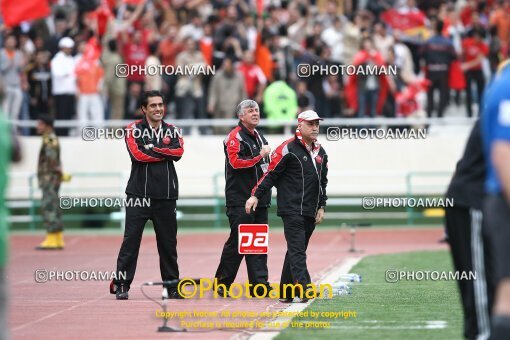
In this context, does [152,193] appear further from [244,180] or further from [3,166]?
[3,166]

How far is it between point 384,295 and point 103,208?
1453 cm

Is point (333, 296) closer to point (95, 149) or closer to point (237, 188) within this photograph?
point (237, 188)

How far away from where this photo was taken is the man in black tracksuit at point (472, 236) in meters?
8.80

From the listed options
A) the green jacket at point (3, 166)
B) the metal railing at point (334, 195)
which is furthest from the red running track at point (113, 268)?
the green jacket at point (3, 166)

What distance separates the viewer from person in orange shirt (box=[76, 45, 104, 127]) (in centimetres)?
2688

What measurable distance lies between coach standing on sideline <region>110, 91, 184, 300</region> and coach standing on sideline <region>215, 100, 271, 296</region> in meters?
0.62

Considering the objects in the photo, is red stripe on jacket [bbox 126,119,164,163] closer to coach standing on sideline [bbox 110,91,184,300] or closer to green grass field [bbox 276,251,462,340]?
coach standing on sideline [bbox 110,91,184,300]

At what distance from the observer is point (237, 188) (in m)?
14.9

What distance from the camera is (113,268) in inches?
759

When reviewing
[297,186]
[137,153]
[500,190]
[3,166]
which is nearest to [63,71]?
[137,153]

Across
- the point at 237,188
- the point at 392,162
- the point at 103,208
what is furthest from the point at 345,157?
the point at 237,188

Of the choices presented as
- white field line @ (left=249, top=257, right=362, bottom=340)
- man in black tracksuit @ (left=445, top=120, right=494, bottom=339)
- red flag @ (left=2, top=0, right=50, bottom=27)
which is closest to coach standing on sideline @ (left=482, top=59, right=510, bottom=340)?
man in black tracksuit @ (left=445, top=120, right=494, bottom=339)

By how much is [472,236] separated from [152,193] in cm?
606

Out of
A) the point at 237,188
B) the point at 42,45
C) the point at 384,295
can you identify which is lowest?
the point at 384,295
